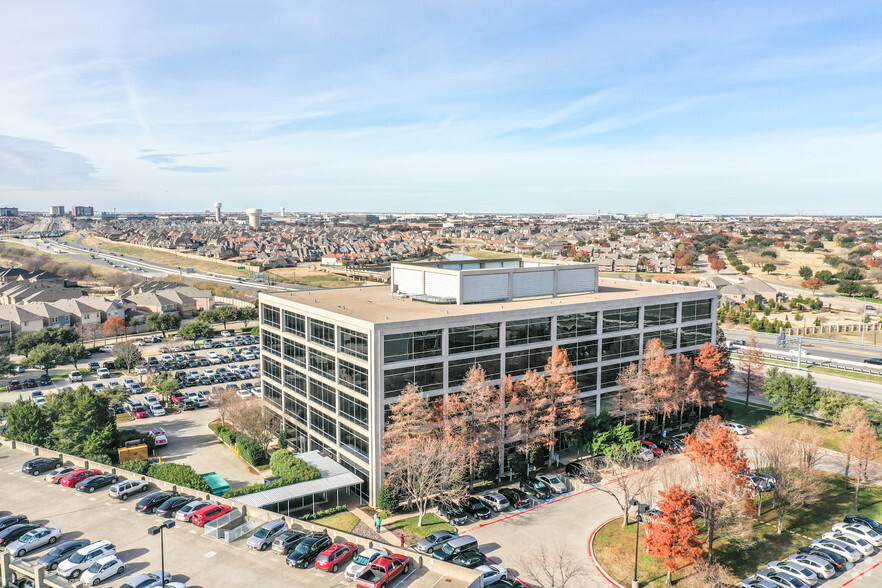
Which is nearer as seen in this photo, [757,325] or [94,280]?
[757,325]

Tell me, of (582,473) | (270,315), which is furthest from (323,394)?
(582,473)

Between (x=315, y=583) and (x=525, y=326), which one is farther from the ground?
(x=525, y=326)

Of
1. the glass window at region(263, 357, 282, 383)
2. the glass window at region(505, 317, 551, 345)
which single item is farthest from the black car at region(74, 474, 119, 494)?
the glass window at region(505, 317, 551, 345)

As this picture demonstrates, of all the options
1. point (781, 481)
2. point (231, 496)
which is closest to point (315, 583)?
point (231, 496)

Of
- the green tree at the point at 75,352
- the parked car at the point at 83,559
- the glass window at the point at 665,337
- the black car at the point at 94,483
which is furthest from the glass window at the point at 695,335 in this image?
the green tree at the point at 75,352

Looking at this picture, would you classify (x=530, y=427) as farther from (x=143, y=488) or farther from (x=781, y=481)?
(x=143, y=488)

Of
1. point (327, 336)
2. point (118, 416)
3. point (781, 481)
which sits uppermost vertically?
point (327, 336)

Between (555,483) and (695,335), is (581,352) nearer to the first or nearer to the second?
(555,483)

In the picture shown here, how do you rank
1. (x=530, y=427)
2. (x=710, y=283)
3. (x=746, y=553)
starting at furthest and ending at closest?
1. (x=710, y=283)
2. (x=530, y=427)
3. (x=746, y=553)
